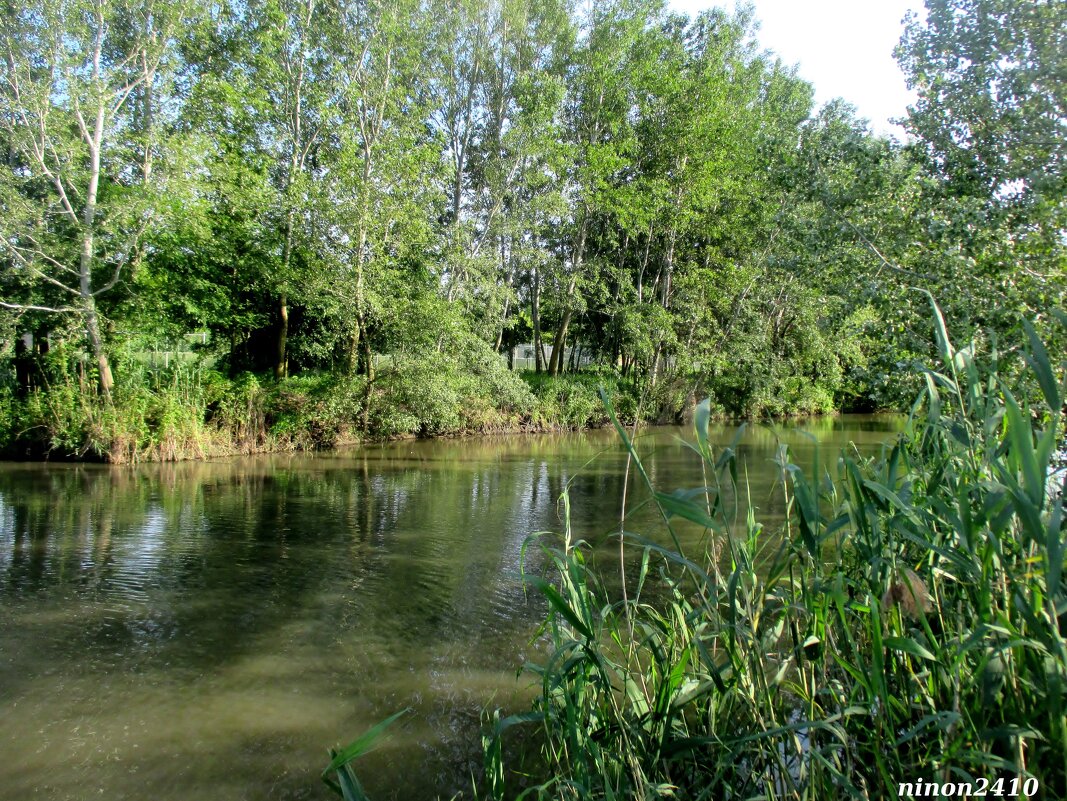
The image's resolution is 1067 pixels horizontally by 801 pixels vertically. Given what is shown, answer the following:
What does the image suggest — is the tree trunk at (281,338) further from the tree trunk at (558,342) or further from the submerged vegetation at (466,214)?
the tree trunk at (558,342)

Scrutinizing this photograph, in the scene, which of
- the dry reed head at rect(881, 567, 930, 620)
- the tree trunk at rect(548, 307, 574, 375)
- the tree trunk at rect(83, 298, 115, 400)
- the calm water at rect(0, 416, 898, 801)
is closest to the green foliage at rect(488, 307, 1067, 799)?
the dry reed head at rect(881, 567, 930, 620)

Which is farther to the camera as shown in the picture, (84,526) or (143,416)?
(143,416)

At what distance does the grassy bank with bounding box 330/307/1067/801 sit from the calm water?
2.44 feet

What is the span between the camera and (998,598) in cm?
229

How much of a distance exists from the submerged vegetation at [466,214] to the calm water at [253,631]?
3890 millimetres

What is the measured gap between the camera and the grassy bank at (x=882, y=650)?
1918mm

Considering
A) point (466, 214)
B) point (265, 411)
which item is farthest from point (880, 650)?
point (466, 214)

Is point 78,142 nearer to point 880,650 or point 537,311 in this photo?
point 537,311

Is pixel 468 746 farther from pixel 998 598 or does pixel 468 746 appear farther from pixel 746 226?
pixel 746 226

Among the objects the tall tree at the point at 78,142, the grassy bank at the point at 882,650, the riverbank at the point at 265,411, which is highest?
the tall tree at the point at 78,142

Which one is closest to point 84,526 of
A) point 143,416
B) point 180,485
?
point 180,485

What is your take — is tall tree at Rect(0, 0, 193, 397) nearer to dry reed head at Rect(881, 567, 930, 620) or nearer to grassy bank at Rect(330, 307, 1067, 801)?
grassy bank at Rect(330, 307, 1067, 801)

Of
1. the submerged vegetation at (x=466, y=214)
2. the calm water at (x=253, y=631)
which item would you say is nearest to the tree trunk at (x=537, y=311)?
the submerged vegetation at (x=466, y=214)

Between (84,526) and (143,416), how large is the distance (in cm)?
617
